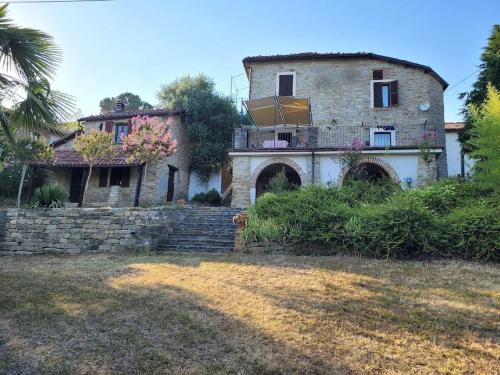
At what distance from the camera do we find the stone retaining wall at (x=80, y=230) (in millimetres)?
9977

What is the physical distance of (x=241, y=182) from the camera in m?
15.8

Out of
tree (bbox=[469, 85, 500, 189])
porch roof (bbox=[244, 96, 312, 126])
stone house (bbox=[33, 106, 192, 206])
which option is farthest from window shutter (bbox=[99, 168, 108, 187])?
tree (bbox=[469, 85, 500, 189])

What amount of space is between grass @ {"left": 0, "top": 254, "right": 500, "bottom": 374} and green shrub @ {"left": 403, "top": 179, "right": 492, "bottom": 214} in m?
2.24

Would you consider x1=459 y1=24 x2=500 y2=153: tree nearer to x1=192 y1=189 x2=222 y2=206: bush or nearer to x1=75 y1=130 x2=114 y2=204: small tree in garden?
x1=192 y1=189 x2=222 y2=206: bush

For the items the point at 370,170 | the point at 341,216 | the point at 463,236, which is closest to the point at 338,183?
the point at 370,170

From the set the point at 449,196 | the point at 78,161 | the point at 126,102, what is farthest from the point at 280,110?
the point at 126,102

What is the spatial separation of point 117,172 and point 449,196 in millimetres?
15593

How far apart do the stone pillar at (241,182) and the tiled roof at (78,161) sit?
4741 millimetres

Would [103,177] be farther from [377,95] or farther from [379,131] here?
[377,95]

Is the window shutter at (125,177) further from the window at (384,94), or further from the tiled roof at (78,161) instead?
the window at (384,94)

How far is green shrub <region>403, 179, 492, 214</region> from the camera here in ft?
28.7

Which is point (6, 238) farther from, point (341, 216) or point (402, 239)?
point (402, 239)

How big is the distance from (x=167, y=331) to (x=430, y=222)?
234 inches

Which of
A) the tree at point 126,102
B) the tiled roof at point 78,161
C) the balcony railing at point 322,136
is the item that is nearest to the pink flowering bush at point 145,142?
the tiled roof at point 78,161
